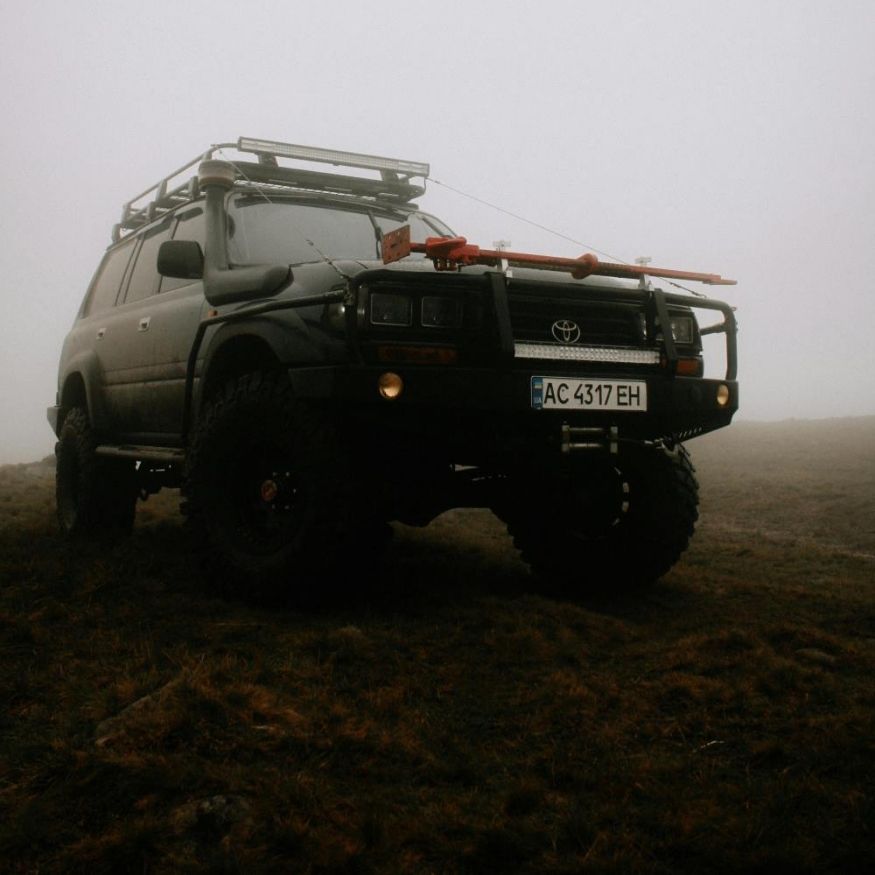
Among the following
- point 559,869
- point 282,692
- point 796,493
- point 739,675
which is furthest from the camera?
point 796,493

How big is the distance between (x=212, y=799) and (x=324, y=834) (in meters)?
0.30

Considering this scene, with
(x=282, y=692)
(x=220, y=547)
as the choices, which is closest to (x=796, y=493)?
(x=220, y=547)

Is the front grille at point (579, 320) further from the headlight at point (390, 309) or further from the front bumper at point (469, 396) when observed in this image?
the headlight at point (390, 309)

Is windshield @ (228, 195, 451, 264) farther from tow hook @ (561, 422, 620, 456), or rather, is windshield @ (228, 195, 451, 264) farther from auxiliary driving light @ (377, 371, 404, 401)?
tow hook @ (561, 422, 620, 456)

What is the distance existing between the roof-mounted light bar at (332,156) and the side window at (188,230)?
18.9 inches

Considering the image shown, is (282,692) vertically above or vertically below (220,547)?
below

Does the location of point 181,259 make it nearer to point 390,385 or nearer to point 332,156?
point 332,156

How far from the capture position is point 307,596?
3852 millimetres

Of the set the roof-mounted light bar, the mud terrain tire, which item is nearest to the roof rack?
the roof-mounted light bar

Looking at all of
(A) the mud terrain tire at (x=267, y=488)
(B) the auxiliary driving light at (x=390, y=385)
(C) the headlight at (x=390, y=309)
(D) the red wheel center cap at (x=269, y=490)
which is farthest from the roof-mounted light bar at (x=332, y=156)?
(B) the auxiliary driving light at (x=390, y=385)

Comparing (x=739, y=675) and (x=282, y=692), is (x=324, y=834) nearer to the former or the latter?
(x=282, y=692)

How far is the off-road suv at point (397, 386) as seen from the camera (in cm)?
368

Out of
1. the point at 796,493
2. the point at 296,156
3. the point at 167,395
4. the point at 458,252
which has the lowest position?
the point at 796,493

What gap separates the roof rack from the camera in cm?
536
